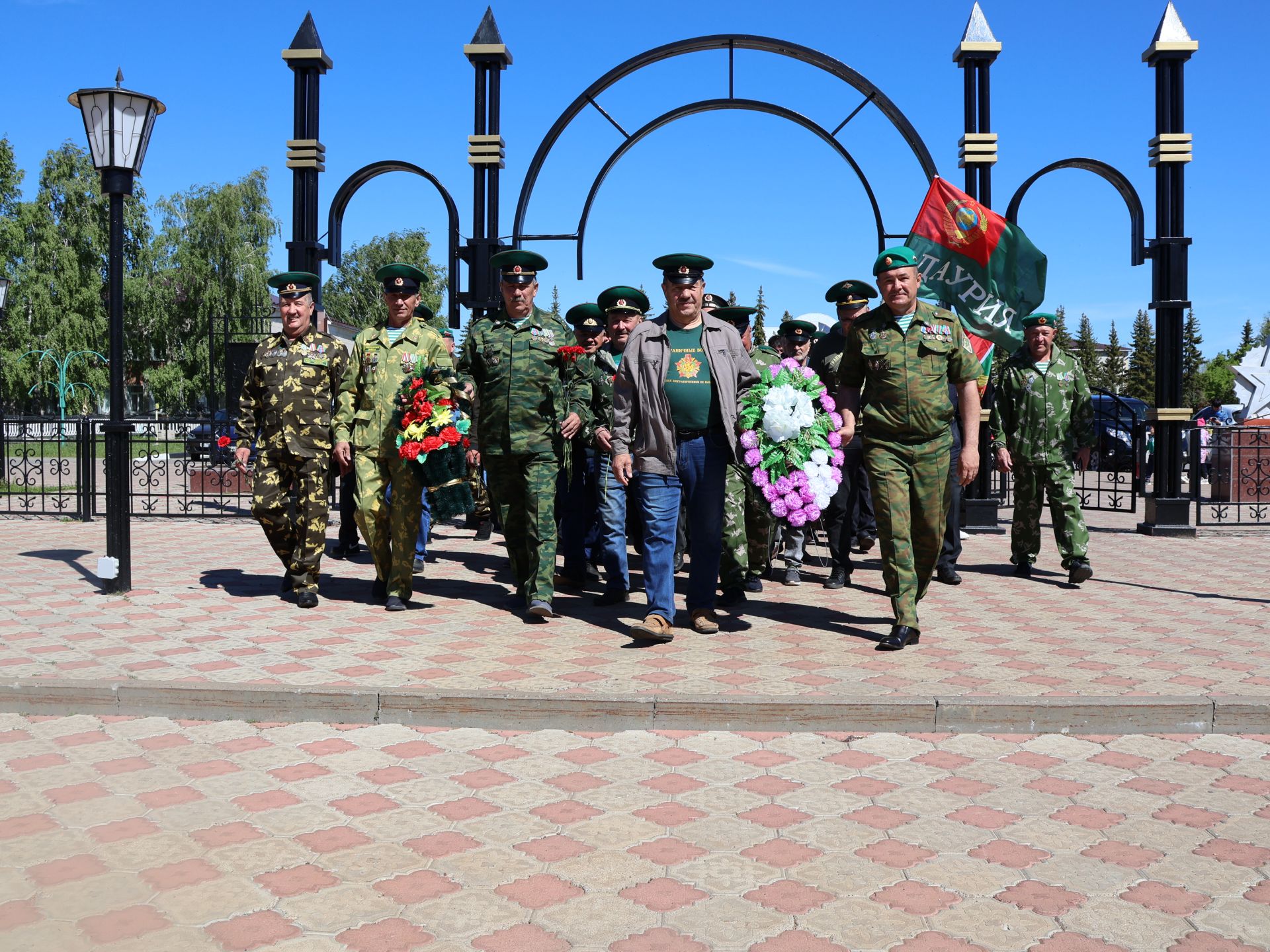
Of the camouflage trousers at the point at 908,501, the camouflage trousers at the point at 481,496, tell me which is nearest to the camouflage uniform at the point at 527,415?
the camouflage trousers at the point at 908,501

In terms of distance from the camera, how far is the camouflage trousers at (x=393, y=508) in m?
7.73

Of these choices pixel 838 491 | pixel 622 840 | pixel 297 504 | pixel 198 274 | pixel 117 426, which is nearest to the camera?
pixel 622 840

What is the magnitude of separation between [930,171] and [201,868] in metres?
10.9

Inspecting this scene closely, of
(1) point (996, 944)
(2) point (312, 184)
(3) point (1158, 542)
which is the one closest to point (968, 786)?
(1) point (996, 944)

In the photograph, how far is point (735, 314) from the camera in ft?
30.2

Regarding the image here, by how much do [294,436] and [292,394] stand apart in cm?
28

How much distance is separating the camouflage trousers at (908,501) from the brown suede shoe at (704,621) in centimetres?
108

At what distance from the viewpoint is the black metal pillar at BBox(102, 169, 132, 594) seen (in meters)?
8.25

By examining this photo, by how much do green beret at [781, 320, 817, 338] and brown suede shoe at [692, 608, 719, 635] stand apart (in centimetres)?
372

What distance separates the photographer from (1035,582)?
938 centimetres

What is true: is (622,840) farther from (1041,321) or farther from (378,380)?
(1041,321)

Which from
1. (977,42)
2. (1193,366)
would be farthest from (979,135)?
(1193,366)

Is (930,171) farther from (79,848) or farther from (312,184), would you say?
(79,848)

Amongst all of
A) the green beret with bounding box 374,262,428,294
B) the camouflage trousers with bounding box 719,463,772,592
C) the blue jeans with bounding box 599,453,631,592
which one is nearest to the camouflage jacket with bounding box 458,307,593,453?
the green beret with bounding box 374,262,428,294
